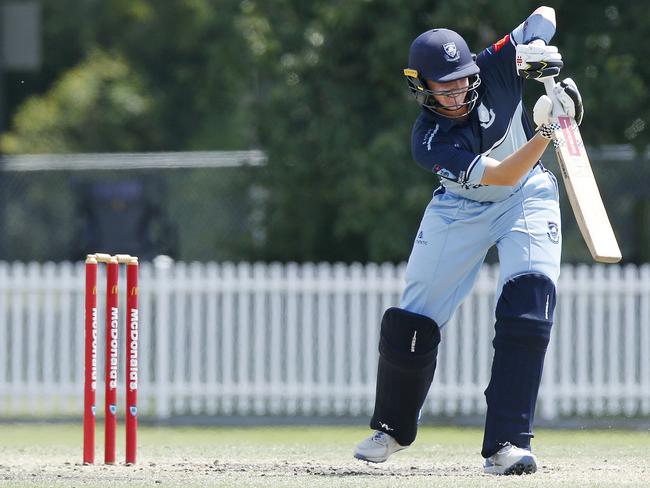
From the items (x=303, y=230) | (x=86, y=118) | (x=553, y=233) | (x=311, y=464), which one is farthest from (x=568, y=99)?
(x=86, y=118)

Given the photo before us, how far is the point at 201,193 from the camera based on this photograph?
45.2 feet

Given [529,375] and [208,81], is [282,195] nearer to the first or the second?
[208,81]

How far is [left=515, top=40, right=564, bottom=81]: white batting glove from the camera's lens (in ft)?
18.6

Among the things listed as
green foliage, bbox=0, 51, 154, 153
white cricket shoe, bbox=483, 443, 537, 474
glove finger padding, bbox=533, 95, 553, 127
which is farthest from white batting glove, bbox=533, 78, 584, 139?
green foliage, bbox=0, 51, 154, 153

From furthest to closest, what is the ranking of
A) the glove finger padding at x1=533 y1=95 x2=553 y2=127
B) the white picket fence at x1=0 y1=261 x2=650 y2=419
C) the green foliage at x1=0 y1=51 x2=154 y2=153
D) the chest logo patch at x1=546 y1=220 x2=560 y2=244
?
the green foliage at x1=0 y1=51 x2=154 y2=153 < the white picket fence at x1=0 y1=261 x2=650 y2=419 < the chest logo patch at x1=546 y1=220 x2=560 y2=244 < the glove finger padding at x1=533 y1=95 x2=553 y2=127

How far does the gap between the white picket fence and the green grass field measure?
120cm

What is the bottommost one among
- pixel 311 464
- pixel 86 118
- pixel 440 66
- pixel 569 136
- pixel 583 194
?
pixel 311 464

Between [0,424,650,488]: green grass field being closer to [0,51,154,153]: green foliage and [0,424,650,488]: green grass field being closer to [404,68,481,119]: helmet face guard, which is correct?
[404,68,481,119]: helmet face guard

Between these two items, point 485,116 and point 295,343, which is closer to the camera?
point 485,116

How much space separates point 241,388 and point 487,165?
5121 mm

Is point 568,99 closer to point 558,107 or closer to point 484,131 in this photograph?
point 558,107

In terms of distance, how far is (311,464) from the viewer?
20.7ft

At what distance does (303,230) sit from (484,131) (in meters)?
6.48

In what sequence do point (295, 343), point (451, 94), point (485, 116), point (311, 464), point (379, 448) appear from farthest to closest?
point (295, 343)
point (311, 464)
point (379, 448)
point (485, 116)
point (451, 94)
